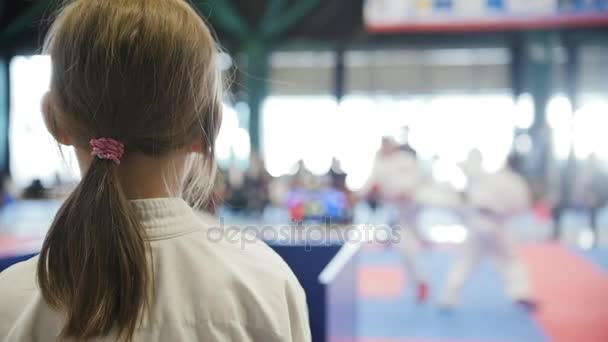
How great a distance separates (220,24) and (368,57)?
7.94 feet

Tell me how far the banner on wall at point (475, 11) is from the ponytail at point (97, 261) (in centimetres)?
591

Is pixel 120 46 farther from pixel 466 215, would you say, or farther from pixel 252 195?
pixel 252 195

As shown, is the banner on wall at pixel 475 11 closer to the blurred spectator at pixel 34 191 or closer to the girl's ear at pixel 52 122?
the blurred spectator at pixel 34 191

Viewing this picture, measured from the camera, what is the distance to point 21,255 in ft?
5.21

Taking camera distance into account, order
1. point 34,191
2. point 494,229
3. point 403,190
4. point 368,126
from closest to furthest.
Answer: point 494,229 → point 403,190 → point 34,191 → point 368,126

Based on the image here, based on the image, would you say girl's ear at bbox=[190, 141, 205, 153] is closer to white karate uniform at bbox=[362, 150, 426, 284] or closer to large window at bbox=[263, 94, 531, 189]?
white karate uniform at bbox=[362, 150, 426, 284]

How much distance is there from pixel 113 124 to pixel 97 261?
0.17 metres

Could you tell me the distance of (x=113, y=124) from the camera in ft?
2.37

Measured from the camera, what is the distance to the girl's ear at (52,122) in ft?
2.56

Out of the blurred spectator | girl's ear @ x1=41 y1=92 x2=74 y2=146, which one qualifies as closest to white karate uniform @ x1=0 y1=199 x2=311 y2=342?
girl's ear @ x1=41 y1=92 x2=74 y2=146

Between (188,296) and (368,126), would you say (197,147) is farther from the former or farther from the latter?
(368,126)

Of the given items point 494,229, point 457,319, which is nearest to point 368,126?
point 494,229

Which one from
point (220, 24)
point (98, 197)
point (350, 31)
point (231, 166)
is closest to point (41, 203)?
point (231, 166)

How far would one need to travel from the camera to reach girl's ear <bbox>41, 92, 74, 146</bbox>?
779 mm
